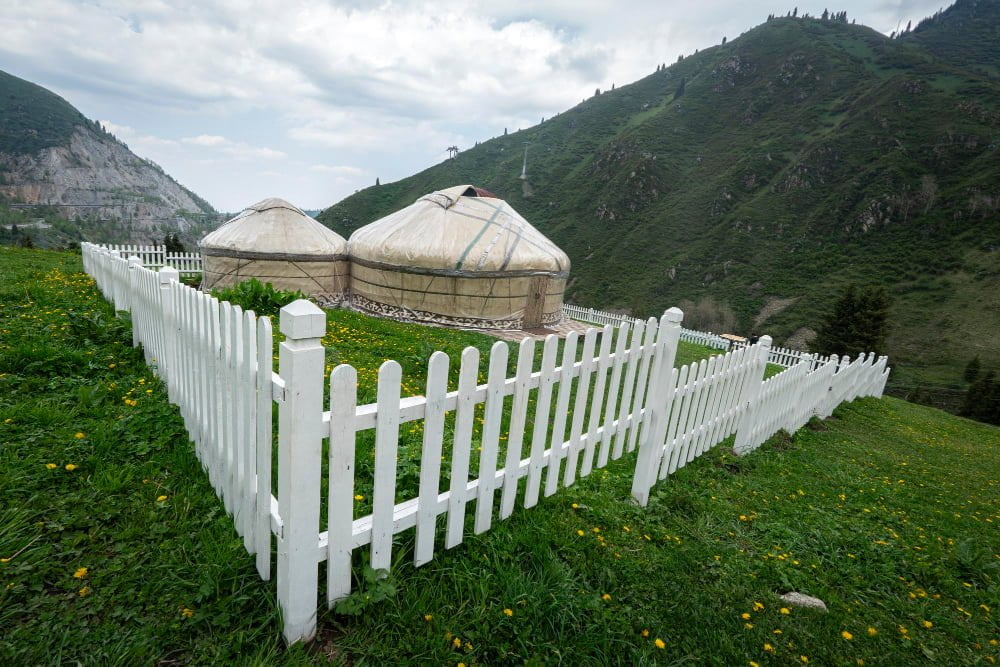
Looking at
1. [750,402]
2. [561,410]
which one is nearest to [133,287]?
[561,410]

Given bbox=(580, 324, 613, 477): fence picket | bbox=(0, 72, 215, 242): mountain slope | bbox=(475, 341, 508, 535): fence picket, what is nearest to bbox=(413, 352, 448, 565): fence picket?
bbox=(475, 341, 508, 535): fence picket

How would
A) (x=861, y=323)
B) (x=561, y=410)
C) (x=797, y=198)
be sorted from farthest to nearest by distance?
(x=797, y=198), (x=861, y=323), (x=561, y=410)

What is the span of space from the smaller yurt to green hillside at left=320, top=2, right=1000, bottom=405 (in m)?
36.8

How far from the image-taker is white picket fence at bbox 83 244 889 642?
1.67m

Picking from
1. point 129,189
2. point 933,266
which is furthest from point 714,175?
point 129,189

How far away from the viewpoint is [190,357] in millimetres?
2760

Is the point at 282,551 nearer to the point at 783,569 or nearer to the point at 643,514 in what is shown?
the point at 643,514

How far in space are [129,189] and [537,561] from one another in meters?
233

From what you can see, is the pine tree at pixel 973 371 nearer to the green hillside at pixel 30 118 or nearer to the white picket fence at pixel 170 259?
the white picket fence at pixel 170 259

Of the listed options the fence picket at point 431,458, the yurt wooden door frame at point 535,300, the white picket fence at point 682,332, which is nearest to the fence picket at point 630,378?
the fence picket at point 431,458

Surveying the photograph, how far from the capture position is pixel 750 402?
512 cm

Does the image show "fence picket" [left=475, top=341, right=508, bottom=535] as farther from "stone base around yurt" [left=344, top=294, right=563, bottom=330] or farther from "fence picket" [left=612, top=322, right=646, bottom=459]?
"stone base around yurt" [left=344, top=294, right=563, bottom=330]

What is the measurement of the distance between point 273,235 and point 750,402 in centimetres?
1525

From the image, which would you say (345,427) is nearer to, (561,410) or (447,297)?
(561,410)
